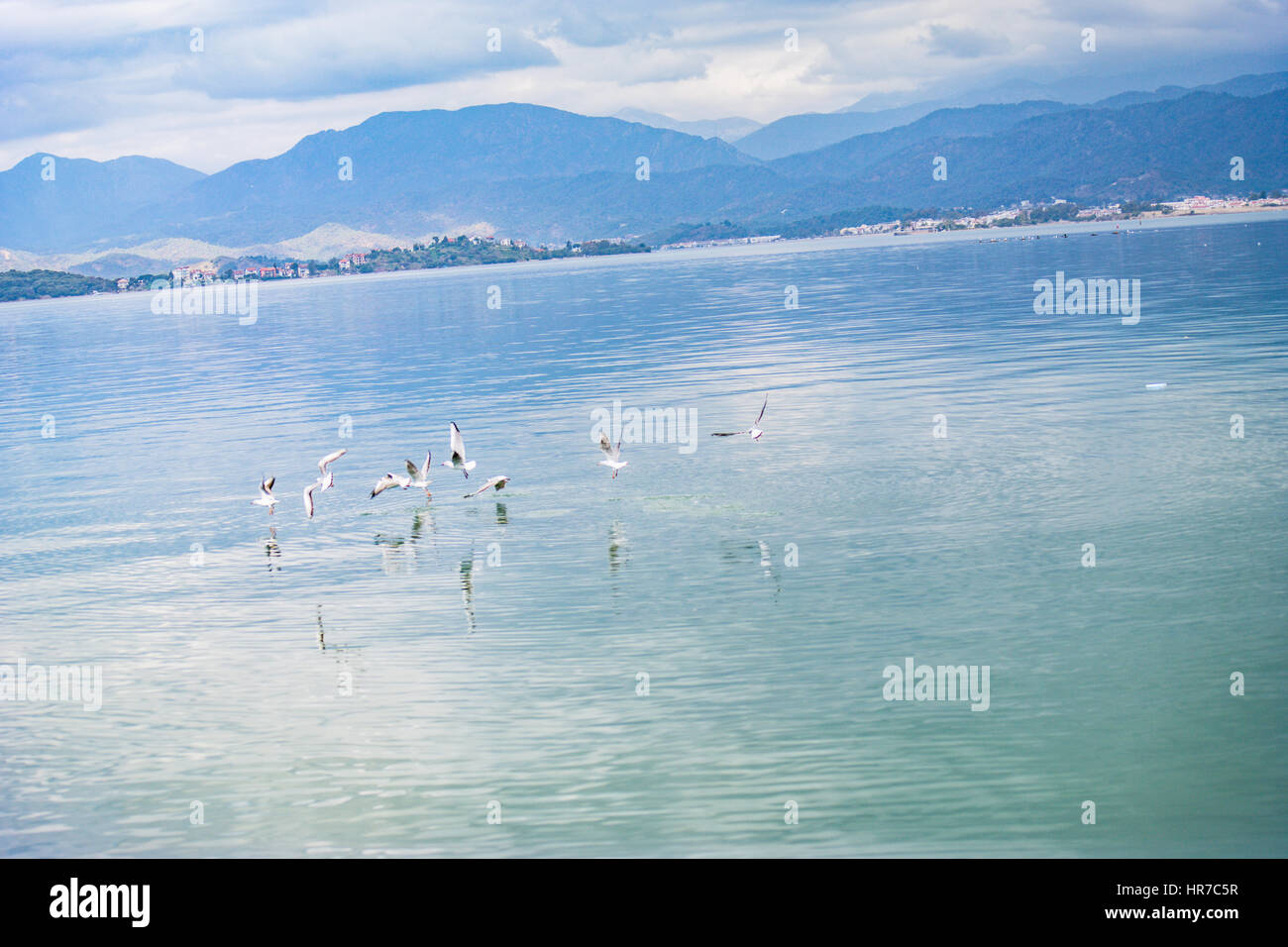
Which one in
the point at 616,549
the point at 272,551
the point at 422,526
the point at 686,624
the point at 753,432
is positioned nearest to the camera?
the point at 686,624

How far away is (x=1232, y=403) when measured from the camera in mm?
32219

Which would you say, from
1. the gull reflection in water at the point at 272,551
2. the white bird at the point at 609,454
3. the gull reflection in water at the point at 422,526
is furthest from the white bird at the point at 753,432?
the gull reflection in water at the point at 272,551

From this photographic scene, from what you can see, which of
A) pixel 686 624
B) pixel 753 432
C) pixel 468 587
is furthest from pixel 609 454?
pixel 686 624

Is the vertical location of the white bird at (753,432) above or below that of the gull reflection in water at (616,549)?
above

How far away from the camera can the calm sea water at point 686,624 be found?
1330 cm

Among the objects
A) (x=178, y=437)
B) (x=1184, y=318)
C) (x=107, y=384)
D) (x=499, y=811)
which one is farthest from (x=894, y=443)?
(x=107, y=384)

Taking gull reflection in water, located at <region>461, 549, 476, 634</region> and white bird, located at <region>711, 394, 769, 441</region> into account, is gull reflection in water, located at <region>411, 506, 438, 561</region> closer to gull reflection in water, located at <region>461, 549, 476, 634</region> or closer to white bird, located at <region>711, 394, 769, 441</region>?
gull reflection in water, located at <region>461, 549, 476, 634</region>

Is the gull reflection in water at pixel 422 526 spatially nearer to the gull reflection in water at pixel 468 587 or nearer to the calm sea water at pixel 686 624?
the calm sea water at pixel 686 624

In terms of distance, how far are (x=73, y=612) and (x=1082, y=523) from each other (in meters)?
18.3

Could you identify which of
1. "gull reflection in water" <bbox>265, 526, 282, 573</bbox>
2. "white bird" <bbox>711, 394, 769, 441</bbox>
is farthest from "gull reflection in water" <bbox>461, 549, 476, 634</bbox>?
"white bird" <bbox>711, 394, 769, 441</bbox>

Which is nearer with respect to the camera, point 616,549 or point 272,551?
point 616,549

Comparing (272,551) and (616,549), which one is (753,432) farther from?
(272,551)

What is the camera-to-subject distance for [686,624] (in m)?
18.8
